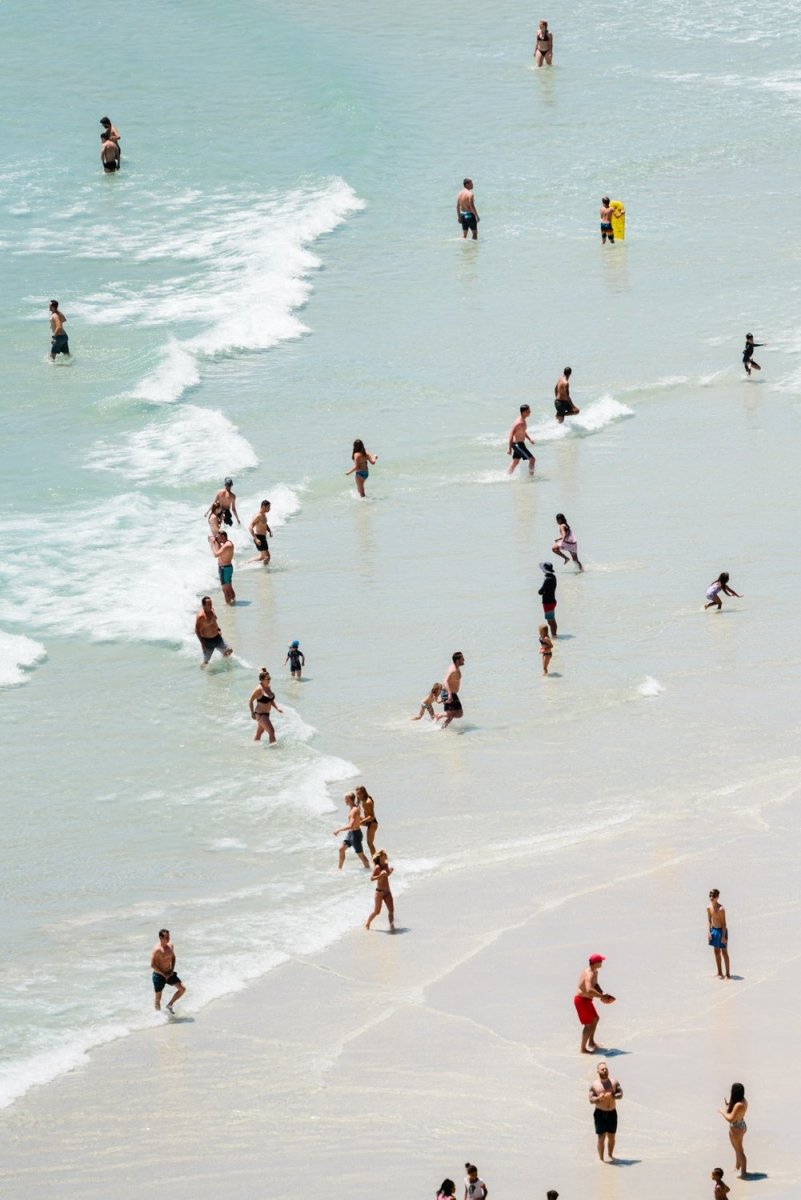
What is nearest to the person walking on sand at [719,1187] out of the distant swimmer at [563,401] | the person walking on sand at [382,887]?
the person walking on sand at [382,887]

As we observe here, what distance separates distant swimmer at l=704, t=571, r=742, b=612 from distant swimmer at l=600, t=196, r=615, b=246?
16.2 metres

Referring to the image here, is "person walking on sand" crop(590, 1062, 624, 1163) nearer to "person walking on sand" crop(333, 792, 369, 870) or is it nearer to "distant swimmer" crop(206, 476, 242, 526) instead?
"person walking on sand" crop(333, 792, 369, 870)

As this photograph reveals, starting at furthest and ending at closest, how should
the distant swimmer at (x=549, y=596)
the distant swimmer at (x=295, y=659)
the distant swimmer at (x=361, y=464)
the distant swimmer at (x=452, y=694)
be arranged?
the distant swimmer at (x=361, y=464)
the distant swimmer at (x=549, y=596)
the distant swimmer at (x=295, y=659)
the distant swimmer at (x=452, y=694)

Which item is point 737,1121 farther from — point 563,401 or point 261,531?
point 563,401

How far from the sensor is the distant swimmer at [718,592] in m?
26.7

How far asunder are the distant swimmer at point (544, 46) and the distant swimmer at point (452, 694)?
3076 cm

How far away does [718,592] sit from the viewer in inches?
1056

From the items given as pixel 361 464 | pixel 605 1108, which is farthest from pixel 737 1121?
pixel 361 464

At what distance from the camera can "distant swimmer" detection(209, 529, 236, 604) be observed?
28.1 metres

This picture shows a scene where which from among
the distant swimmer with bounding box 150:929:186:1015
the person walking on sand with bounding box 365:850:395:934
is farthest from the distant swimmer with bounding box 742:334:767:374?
the distant swimmer with bounding box 150:929:186:1015

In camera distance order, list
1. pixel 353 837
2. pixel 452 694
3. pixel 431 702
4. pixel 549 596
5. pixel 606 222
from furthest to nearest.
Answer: pixel 606 222
pixel 549 596
pixel 431 702
pixel 452 694
pixel 353 837

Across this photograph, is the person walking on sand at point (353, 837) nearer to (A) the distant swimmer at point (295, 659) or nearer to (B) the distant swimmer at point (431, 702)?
(B) the distant swimmer at point (431, 702)

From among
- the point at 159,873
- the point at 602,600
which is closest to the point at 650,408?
the point at 602,600

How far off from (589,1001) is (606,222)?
86.1ft
